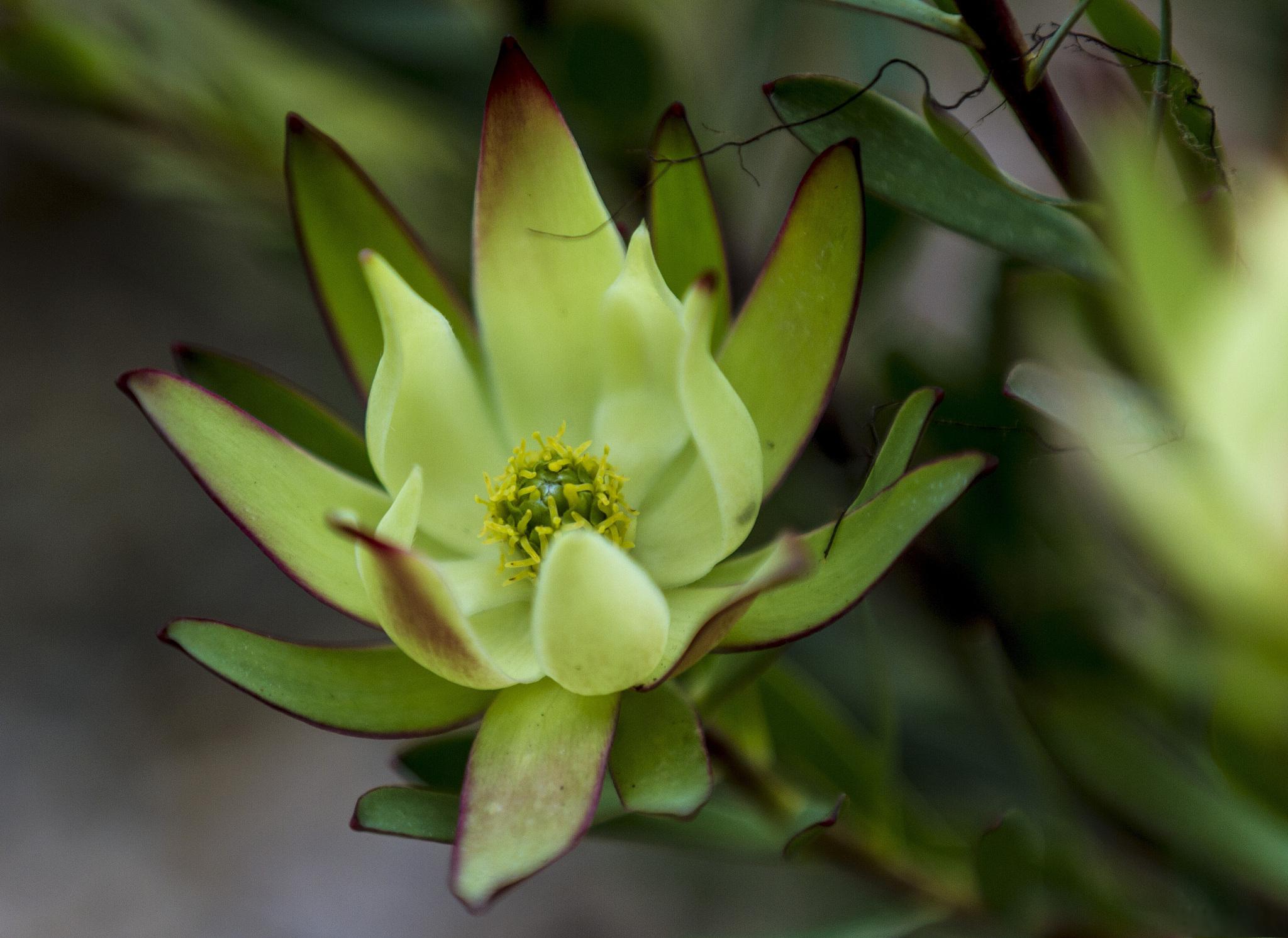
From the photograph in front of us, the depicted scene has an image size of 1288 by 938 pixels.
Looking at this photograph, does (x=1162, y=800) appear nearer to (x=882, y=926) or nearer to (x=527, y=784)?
(x=882, y=926)

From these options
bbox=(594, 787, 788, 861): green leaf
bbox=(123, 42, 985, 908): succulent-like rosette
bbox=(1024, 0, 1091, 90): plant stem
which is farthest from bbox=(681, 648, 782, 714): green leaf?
bbox=(1024, 0, 1091, 90): plant stem

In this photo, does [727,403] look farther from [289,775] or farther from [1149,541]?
[289,775]

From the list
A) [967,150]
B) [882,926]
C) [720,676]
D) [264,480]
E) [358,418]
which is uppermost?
[967,150]

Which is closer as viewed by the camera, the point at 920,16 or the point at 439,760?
the point at 920,16

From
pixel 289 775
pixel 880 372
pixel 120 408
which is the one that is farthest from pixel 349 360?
pixel 120 408

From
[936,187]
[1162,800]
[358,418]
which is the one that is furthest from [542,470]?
[358,418]

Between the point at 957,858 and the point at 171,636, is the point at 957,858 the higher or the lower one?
the lower one
